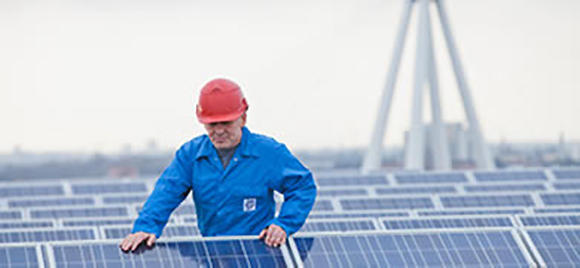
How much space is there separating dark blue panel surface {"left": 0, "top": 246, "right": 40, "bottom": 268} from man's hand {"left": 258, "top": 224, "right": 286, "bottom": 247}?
1.98 metres

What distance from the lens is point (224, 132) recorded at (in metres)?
5.21

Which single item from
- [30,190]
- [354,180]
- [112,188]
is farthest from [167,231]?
[30,190]

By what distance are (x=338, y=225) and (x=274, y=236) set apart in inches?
258

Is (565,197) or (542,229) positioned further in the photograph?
(565,197)

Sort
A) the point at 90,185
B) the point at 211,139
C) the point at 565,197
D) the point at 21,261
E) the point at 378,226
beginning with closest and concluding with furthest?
the point at 211,139 → the point at 21,261 → the point at 378,226 → the point at 565,197 → the point at 90,185

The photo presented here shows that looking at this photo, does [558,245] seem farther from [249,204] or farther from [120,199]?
[120,199]

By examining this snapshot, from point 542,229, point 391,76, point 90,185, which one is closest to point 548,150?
point 391,76

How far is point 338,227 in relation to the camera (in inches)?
461

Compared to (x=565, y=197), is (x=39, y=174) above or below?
above

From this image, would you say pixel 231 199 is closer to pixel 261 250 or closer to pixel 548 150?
pixel 261 250

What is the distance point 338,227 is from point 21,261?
6731mm

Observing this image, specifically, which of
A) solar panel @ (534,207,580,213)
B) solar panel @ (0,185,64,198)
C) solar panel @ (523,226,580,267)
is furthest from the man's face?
solar panel @ (0,185,64,198)

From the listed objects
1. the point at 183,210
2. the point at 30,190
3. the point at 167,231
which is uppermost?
the point at 30,190

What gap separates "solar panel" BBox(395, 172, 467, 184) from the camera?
24.6 meters
